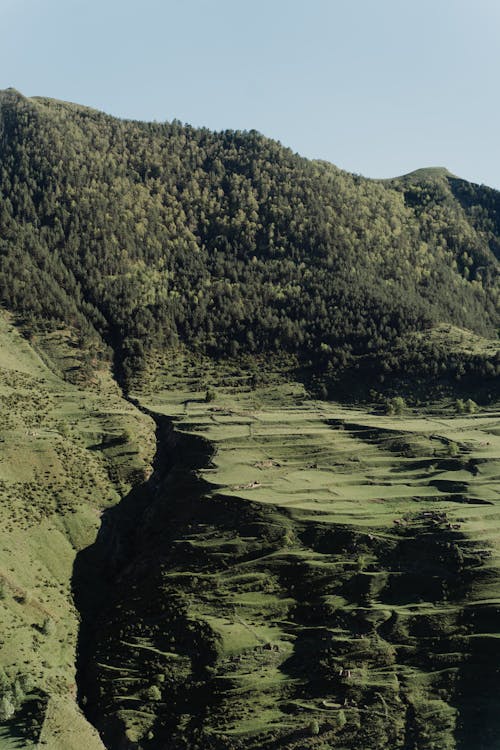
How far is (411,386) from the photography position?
15975 cm

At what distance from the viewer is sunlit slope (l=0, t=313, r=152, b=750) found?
264ft

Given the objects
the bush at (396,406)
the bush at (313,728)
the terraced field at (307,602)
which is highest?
the bush at (396,406)

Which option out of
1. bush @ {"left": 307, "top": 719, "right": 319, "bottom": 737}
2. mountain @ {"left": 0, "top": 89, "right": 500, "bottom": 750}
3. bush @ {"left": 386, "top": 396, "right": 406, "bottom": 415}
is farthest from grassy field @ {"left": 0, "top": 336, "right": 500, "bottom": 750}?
bush @ {"left": 386, "top": 396, "right": 406, "bottom": 415}

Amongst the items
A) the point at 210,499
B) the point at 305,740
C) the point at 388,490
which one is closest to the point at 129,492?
the point at 210,499

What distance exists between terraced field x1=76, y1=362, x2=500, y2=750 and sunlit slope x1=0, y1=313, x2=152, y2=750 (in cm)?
525

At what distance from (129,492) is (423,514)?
54.7 meters

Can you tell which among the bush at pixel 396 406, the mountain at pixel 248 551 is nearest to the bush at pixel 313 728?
the mountain at pixel 248 551

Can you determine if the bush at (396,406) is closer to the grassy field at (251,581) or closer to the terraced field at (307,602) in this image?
the grassy field at (251,581)

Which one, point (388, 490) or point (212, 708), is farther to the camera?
point (388, 490)

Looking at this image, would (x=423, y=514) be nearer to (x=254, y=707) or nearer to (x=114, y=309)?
(x=254, y=707)

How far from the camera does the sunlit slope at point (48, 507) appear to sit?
8044 centimetres

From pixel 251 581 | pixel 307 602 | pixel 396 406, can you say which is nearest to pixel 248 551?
pixel 251 581

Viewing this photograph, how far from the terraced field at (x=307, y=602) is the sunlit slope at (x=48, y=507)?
5.25 meters

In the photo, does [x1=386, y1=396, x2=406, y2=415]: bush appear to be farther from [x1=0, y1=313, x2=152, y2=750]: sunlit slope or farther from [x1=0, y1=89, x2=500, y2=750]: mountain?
[x1=0, y1=313, x2=152, y2=750]: sunlit slope
